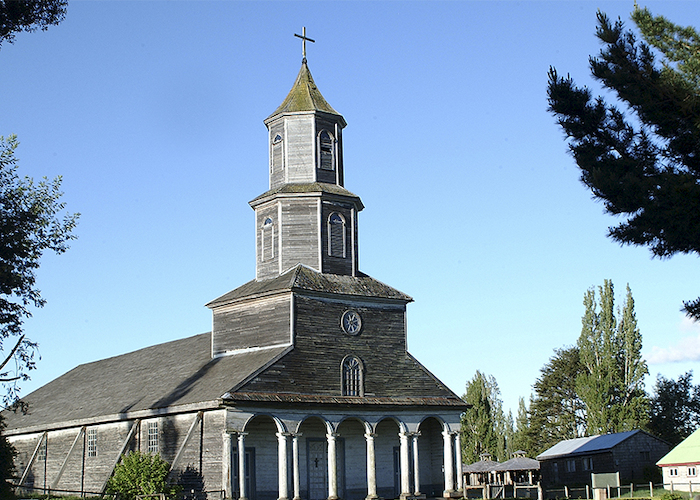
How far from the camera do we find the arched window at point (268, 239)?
41.3 metres

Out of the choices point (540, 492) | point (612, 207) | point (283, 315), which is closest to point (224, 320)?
point (283, 315)

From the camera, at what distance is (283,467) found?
115ft

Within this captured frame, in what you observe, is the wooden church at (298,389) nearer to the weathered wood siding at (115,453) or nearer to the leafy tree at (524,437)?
the weathered wood siding at (115,453)

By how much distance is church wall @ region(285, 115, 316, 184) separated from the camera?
42.0 metres

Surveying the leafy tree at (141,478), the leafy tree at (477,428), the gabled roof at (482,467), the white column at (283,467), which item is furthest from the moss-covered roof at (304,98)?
the leafy tree at (477,428)

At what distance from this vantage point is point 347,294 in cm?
3919

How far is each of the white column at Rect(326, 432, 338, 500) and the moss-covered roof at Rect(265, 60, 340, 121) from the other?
16.0m

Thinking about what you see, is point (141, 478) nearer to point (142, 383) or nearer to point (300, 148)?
point (142, 383)

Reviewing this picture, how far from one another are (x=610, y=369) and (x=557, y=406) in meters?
17.3

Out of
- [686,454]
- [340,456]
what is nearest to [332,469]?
[340,456]

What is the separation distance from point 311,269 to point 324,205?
3.20 m

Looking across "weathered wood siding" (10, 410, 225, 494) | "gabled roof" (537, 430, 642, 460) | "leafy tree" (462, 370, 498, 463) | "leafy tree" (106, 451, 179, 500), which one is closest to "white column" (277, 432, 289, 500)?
"weathered wood siding" (10, 410, 225, 494)

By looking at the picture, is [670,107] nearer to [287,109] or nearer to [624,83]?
[624,83]

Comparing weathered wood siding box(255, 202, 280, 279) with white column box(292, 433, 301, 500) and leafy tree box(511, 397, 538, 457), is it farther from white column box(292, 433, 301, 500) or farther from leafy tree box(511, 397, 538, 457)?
leafy tree box(511, 397, 538, 457)
